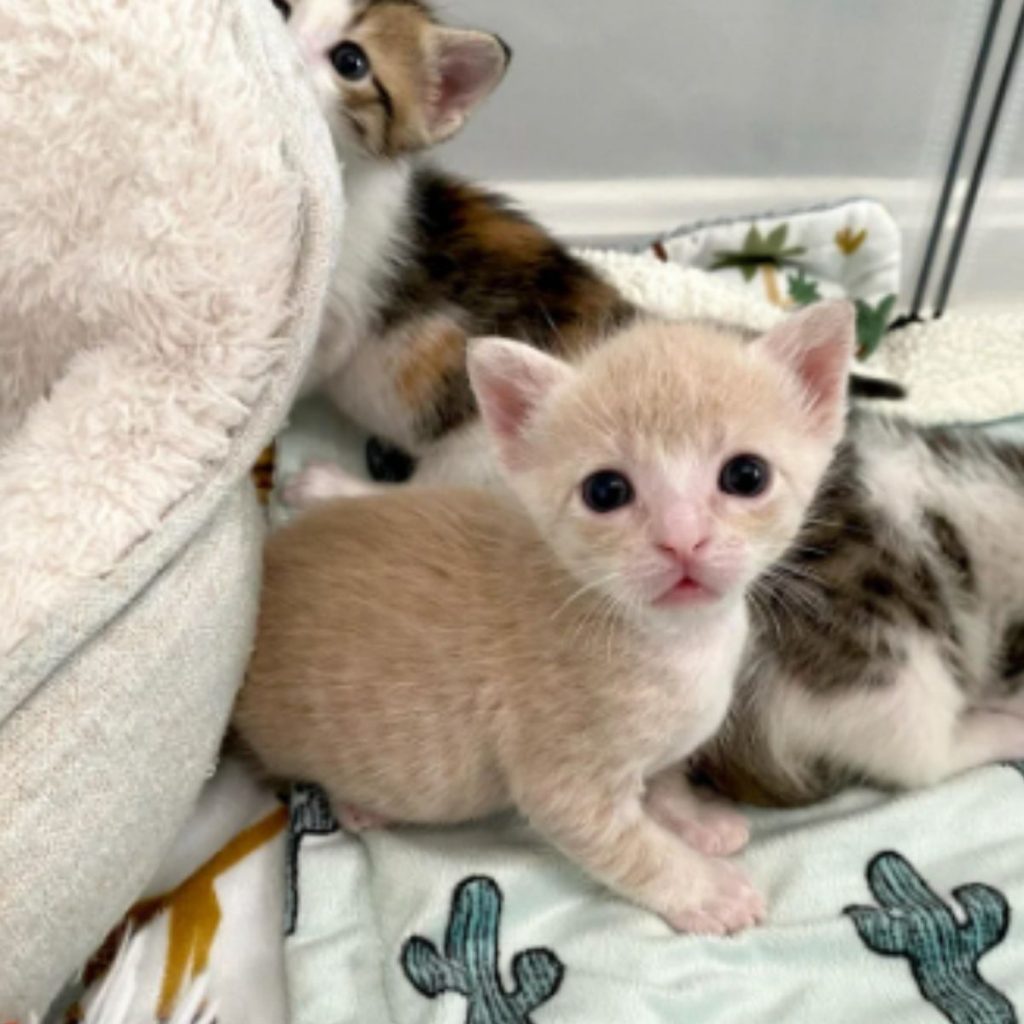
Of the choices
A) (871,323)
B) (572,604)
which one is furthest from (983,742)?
(871,323)

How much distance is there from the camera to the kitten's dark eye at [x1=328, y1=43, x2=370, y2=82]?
161 centimetres

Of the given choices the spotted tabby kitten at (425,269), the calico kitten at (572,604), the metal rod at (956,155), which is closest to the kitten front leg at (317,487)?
the spotted tabby kitten at (425,269)

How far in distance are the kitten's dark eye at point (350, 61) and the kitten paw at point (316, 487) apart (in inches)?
19.5

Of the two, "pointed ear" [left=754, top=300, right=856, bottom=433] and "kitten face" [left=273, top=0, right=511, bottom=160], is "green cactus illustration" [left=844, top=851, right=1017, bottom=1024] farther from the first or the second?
"kitten face" [left=273, top=0, right=511, bottom=160]

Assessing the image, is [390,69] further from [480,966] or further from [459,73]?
[480,966]

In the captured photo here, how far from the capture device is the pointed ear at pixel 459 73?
5.50 ft

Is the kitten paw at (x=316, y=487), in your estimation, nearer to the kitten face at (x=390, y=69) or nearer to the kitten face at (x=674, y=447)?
the kitten face at (x=390, y=69)

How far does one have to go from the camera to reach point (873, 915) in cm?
139

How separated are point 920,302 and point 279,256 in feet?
5.07

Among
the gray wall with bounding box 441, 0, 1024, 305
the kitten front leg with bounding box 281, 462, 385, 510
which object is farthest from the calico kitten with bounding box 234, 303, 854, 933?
the gray wall with bounding box 441, 0, 1024, 305

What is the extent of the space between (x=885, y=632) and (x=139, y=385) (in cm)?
82

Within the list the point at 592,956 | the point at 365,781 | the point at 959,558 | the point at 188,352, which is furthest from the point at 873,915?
the point at 188,352

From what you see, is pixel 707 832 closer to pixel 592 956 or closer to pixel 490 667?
pixel 592 956

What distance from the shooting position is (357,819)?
1.43 metres
